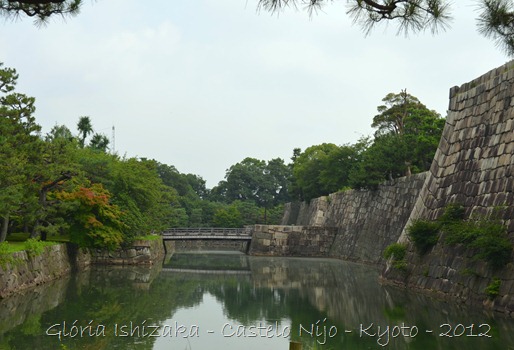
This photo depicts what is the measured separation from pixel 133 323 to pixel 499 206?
27.7ft

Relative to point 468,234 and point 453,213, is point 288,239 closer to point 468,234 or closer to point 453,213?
point 453,213

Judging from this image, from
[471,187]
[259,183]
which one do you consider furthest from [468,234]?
[259,183]

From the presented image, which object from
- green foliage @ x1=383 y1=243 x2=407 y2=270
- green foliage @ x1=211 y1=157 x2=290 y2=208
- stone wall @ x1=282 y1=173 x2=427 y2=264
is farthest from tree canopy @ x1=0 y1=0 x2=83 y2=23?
green foliage @ x1=211 y1=157 x2=290 y2=208

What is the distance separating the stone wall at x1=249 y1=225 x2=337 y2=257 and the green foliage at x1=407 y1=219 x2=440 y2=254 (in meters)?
21.4

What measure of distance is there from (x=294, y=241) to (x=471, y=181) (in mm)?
23559

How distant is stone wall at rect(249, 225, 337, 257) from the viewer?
123ft

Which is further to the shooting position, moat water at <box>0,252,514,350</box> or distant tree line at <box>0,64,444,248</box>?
distant tree line at <box>0,64,444,248</box>

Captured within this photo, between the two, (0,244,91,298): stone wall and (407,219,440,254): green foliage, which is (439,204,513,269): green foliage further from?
(0,244,91,298): stone wall

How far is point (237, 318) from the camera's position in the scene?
41.6 feet

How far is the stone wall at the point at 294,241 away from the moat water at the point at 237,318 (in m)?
17.1

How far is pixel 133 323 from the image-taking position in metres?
11.6

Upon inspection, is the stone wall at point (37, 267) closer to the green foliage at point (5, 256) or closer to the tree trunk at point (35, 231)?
the green foliage at point (5, 256)

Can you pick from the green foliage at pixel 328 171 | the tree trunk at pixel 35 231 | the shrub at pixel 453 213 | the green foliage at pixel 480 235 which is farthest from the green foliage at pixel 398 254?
the green foliage at pixel 328 171

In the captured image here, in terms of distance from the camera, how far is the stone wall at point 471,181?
41.6 feet
